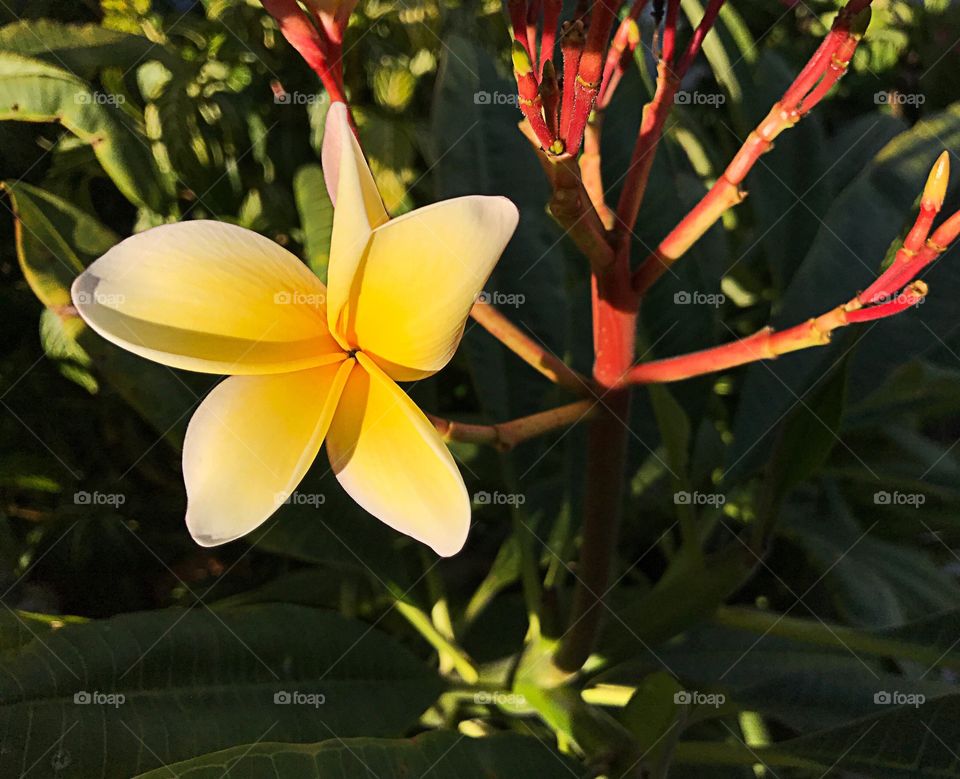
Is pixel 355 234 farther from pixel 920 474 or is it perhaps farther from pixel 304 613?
pixel 920 474

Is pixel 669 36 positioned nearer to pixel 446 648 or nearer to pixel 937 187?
pixel 937 187

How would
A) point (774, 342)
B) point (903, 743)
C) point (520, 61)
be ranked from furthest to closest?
point (903, 743) → point (774, 342) → point (520, 61)

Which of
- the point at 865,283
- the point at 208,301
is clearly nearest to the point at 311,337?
the point at 208,301

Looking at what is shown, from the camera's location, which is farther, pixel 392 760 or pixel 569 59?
pixel 392 760

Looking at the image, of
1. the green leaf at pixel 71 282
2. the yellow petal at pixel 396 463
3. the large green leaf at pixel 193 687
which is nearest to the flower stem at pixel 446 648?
the large green leaf at pixel 193 687

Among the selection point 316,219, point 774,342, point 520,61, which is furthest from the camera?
point 316,219

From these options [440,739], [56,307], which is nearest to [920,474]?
[440,739]

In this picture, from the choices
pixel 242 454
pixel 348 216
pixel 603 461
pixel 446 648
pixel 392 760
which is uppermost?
pixel 348 216
